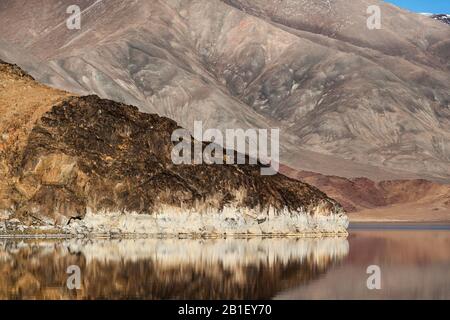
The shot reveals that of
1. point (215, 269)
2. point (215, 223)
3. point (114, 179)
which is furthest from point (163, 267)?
point (215, 223)

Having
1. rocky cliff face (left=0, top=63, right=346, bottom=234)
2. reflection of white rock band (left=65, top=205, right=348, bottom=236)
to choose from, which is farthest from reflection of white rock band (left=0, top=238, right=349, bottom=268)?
rocky cliff face (left=0, top=63, right=346, bottom=234)

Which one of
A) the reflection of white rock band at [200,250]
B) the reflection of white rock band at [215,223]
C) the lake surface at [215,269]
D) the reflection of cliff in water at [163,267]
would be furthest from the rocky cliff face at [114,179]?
the reflection of cliff in water at [163,267]

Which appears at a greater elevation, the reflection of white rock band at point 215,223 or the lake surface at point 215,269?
the reflection of white rock band at point 215,223

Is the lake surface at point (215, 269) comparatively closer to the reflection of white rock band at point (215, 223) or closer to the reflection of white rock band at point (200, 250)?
the reflection of white rock band at point (200, 250)

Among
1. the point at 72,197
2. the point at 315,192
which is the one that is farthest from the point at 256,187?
the point at 72,197

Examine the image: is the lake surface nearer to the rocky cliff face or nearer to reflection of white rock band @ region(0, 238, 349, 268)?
reflection of white rock band @ region(0, 238, 349, 268)

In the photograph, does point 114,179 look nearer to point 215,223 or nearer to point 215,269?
point 215,223
